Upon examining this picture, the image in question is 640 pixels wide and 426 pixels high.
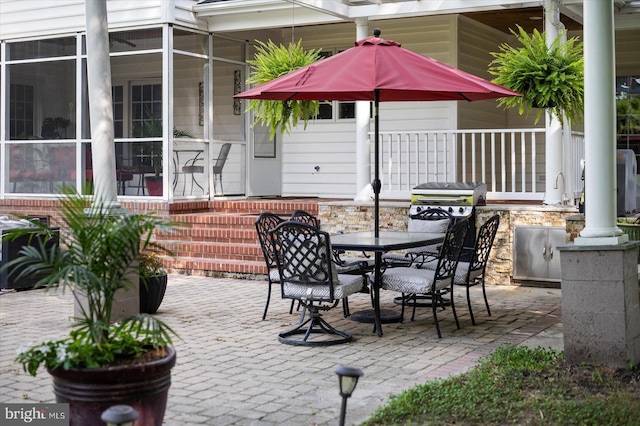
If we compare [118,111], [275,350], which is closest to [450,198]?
[275,350]

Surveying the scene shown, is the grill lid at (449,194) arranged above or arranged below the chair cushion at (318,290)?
above

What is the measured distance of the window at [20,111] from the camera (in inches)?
538

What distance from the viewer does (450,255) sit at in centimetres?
700

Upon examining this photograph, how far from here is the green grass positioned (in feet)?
14.7

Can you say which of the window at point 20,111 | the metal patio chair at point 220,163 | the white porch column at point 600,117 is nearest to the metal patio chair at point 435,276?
the white porch column at point 600,117

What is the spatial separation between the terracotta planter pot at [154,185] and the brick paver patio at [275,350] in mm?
2871

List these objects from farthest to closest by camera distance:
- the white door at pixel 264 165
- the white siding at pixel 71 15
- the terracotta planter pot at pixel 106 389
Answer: the white door at pixel 264 165 → the white siding at pixel 71 15 → the terracotta planter pot at pixel 106 389

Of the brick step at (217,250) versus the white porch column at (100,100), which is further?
the brick step at (217,250)

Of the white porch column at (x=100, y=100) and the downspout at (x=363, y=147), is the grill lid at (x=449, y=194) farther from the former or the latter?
the white porch column at (x=100, y=100)

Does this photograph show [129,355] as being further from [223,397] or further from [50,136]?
[50,136]

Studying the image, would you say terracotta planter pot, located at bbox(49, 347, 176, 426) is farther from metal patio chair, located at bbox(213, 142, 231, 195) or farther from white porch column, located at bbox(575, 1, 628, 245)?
metal patio chair, located at bbox(213, 142, 231, 195)

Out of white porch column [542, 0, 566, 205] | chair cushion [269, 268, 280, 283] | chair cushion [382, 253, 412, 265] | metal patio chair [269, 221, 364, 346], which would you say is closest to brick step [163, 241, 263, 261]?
chair cushion [382, 253, 412, 265]

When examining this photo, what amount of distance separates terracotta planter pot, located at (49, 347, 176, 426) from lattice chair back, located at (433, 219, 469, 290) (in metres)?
3.51

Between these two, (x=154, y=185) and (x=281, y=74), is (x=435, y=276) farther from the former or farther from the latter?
(x=154, y=185)
